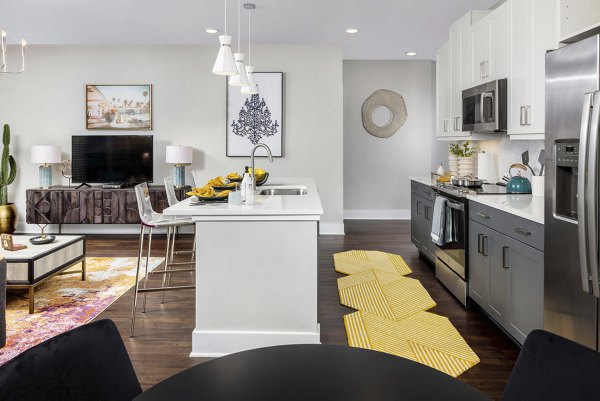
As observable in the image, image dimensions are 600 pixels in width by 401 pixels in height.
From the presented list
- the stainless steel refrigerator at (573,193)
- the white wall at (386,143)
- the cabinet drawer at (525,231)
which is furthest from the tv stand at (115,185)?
the stainless steel refrigerator at (573,193)

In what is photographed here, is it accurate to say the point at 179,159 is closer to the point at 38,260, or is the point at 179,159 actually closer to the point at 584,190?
the point at 38,260

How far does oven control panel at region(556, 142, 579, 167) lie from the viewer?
208 cm

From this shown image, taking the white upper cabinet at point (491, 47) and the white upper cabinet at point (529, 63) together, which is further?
the white upper cabinet at point (491, 47)

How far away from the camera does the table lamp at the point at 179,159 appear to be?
255 inches

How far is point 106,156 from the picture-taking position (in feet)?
22.1

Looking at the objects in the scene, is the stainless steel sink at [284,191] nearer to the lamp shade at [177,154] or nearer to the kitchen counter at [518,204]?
the kitchen counter at [518,204]

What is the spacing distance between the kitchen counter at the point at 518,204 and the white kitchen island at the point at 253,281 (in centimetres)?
117

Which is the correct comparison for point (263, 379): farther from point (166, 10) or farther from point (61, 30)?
point (61, 30)

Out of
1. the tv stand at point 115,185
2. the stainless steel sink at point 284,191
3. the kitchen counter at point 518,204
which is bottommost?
the kitchen counter at point 518,204

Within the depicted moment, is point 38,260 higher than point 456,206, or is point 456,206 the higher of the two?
point 456,206

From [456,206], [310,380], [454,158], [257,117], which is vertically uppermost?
[257,117]

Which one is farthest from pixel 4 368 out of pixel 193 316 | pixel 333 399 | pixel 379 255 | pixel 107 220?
pixel 107 220

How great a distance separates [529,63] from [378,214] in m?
5.19

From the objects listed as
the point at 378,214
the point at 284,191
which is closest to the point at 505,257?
the point at 284,191
